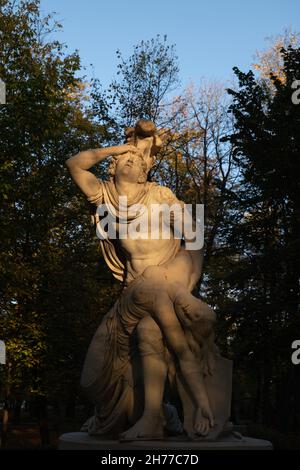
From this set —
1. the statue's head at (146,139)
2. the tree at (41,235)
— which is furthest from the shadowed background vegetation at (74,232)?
the statue's head at (146,139)

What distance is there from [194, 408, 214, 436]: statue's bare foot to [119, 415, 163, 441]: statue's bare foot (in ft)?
1.20

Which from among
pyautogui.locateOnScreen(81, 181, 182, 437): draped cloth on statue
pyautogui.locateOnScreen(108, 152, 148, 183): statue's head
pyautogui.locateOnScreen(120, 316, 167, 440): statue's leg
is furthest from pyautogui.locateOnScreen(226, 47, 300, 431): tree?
pyautogui.locateOnScreen(120, 316, 167, 440): statue's leg

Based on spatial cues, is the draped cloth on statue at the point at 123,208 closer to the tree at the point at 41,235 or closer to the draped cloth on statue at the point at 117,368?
the draped cloth on statue at the point at 117,368

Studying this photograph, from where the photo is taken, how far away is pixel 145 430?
743 cm

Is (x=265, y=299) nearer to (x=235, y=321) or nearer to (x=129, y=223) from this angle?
(x=235, y=321)

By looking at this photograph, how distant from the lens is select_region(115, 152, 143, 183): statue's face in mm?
8523

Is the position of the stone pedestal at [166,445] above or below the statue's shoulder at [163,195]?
below

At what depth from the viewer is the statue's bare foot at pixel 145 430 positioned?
736 cm

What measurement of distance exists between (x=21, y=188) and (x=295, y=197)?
21.9 ft

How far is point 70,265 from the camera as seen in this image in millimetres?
20531

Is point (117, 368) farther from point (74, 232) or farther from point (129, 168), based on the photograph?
point (74, 232)

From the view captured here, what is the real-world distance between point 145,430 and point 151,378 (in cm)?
52

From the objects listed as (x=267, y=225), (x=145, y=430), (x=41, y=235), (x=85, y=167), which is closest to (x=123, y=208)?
(x=85, y=167)

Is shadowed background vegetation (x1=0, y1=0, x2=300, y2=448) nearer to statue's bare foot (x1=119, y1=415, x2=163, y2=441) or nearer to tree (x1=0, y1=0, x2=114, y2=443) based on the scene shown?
tree (x1=0, y1=0, x2=114, y2=443)
